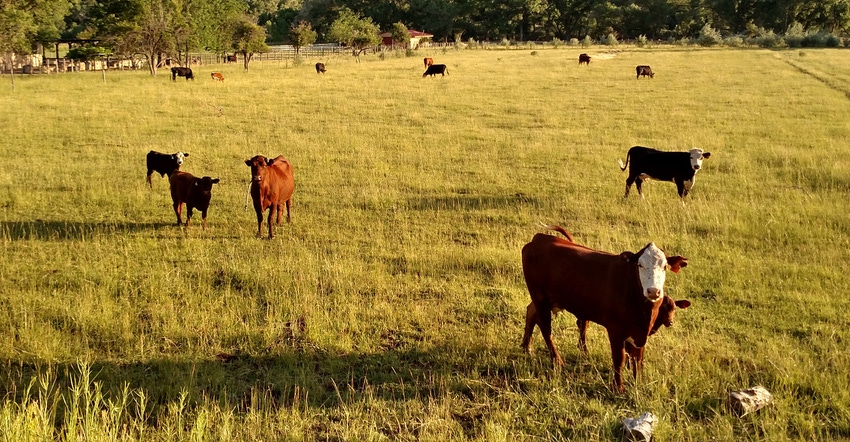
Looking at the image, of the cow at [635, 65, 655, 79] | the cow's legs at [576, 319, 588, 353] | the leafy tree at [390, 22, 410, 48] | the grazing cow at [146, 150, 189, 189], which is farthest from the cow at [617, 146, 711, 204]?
the leafy tree at [390, 22, 410, 48]

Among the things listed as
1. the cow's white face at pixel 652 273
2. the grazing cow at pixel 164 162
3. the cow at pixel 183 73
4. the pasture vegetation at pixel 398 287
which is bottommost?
the pasture vegetation at pixel 398 287

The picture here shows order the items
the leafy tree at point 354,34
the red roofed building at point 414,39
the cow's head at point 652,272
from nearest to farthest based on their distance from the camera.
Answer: the cow's head at point 652,272, the leafy tree at point 354,34, the red roofed building at point 414,39

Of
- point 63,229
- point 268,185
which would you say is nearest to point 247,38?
point 63,229

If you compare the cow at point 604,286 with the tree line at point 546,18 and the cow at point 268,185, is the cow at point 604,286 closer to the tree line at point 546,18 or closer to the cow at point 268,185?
the cow at point 268,185

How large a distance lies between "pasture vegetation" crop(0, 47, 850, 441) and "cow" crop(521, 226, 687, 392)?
508 millimetres

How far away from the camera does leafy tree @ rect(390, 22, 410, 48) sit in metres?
74.3

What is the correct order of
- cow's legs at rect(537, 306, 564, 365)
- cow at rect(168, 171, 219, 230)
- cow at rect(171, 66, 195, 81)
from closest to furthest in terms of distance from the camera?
1. cow's legs at rect(537, 306, 564, 365)
2. cow at rect(168, 171, 219, 230)
3. cow at rect(171, 66, 195, 81)

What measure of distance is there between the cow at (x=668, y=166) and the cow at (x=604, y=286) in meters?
6.52

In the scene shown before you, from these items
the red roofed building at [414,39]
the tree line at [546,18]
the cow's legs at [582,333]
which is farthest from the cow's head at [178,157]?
the red roofed building at [414,39]

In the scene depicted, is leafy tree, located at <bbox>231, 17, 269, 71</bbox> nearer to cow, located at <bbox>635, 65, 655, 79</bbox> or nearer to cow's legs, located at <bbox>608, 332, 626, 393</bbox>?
cow, located at <bbox>635, 65, 655, 79</bbox>

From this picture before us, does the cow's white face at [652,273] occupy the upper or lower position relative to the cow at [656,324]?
upper

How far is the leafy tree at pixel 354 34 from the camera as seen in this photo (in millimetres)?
62281

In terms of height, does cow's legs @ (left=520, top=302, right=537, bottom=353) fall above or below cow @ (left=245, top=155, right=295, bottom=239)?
below

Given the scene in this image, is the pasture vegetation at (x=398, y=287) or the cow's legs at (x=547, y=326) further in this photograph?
the cow's legs at (x=547, y=326)
